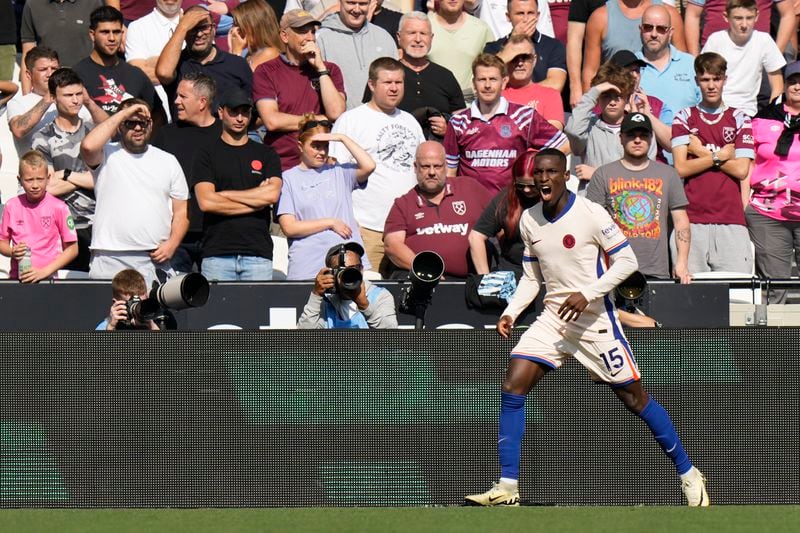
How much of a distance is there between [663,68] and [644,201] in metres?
2.38

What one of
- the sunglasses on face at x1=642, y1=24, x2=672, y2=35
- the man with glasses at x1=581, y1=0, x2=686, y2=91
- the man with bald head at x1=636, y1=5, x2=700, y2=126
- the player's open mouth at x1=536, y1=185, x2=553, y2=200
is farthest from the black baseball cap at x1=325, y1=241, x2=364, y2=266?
the man with glasses at x1=581, y1=0, x2=686, y2=91

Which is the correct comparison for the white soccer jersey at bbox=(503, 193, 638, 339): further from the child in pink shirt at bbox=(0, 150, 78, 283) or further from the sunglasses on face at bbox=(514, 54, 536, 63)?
the sunglasses on face at bbox=(514, 54, 536, 63)

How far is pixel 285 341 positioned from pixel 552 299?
61.0 inches

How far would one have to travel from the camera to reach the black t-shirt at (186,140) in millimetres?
10891

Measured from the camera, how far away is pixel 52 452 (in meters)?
8.00

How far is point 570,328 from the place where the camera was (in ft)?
25.5

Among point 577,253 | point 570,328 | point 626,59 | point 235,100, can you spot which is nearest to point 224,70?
point 235,100

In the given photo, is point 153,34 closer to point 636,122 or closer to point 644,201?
point 636,122

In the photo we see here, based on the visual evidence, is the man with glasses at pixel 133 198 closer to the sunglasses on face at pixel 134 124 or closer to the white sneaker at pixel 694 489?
the sunglasses on face at pixel 134 124

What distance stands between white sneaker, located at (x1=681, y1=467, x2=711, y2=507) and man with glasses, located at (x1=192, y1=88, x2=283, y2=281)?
381 centimetres

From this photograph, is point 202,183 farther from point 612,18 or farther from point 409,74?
point 612,18

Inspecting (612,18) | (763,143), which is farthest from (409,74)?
(763,143)

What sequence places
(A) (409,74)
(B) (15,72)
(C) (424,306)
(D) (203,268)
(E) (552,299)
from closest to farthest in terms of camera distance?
(E) (552,299)
(C) (424,306)
(D) (203,268)
(A) (409,74)
(B) (15,72)

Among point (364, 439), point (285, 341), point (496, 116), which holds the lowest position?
point (364, 439)
